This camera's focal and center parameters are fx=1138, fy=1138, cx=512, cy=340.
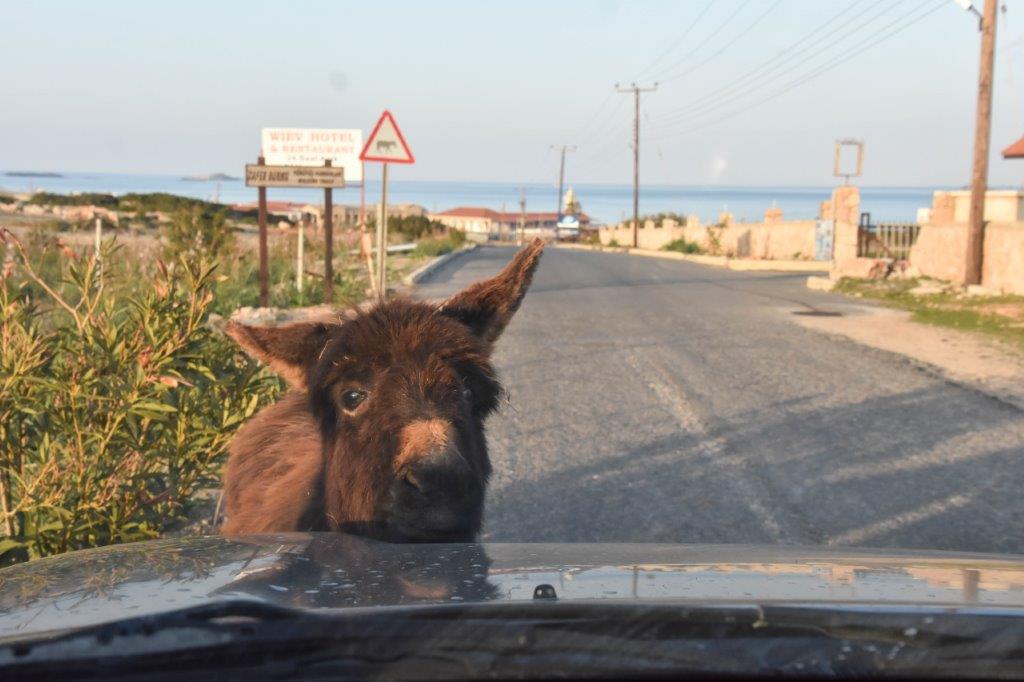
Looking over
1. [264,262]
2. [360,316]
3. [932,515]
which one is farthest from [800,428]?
[264,262]

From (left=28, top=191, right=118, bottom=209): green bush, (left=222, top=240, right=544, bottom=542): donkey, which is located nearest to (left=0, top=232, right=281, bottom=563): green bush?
(left=222, top=240, right=544, bottom=542): donkey

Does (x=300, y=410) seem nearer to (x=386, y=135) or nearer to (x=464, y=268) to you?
(x=386, y=135)

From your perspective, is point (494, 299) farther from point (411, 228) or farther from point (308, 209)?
point (308, 209)

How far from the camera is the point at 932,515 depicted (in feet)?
22.4

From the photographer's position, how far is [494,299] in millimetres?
4344

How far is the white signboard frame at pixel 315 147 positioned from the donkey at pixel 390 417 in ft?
57.9

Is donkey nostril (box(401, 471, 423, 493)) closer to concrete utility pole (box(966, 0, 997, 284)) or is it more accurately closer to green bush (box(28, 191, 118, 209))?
concrete utility pole (box(966, 0, 997, 284))

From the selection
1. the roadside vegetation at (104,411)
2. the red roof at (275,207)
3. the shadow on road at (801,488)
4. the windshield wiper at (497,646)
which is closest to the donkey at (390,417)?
the roadside vegetation at (104,411)

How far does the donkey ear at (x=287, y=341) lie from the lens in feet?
13.1

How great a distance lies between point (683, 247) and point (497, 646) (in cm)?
5083

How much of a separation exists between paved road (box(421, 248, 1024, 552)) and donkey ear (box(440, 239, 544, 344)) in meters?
2.29

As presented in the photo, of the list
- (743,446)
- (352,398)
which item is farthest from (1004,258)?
(352,398)

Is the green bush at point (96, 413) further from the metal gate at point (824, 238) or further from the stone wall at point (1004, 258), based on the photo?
the metal gate at point (824, 238)

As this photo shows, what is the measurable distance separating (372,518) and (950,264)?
2330 cm
